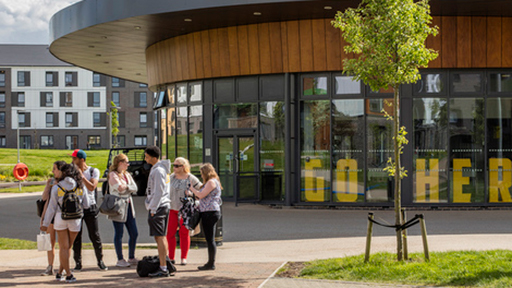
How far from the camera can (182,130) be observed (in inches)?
910

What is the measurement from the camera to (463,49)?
1898 centimetres

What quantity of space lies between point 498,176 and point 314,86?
5.87 meters

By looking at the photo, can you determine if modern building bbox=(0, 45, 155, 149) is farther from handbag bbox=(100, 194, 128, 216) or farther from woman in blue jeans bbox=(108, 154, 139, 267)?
handbag bbox=(100, 194, 128, 216)

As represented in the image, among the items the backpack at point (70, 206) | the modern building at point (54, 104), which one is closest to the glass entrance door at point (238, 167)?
the backpack at point (70, 206)

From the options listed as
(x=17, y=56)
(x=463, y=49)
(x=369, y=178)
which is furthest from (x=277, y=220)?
(x=17, y=56)

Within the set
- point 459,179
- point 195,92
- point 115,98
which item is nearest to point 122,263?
point 459,179

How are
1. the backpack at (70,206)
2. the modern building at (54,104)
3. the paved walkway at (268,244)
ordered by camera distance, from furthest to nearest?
1. the modern building at (54,104)
2. the backpack at (70,206)
3. the paved walkway at (268,244)

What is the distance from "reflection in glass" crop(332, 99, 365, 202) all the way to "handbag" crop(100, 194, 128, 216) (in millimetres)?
10498

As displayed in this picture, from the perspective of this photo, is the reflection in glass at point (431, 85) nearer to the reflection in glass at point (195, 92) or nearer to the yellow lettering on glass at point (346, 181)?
the yellow lettering on glass at point (346, 181)

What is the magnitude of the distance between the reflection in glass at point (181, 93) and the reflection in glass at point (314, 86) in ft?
15.6

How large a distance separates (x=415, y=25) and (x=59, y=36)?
15473mm

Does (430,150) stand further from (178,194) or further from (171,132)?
(178,194)

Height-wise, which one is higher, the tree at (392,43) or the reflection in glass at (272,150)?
the tree at (392,43)

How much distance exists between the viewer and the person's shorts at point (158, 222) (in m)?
9.32
